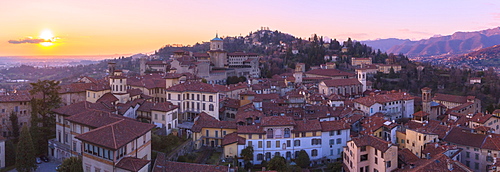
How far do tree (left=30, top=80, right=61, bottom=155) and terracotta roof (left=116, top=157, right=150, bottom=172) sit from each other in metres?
12.9

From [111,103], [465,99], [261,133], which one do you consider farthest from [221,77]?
[465,99]

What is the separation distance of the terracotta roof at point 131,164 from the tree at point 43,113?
12.9 metres

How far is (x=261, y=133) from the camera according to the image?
2930 cm

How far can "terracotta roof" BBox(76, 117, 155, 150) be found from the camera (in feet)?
60.4

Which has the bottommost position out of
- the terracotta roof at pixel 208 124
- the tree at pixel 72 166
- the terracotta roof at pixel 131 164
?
the tree at pixel 72 166

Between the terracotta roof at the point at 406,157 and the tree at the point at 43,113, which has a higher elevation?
the tree at the point at 43,113

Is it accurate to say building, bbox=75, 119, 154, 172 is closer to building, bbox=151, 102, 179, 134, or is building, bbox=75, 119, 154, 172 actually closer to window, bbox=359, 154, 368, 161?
building, bbox=151, 102, 179, 134

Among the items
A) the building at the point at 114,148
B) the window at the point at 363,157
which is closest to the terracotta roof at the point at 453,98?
the window at the point at 363,157

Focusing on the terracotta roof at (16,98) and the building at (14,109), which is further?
the terracotta roof at (16,98)

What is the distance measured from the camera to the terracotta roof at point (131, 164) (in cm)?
1820

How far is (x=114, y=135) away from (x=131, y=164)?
184cm

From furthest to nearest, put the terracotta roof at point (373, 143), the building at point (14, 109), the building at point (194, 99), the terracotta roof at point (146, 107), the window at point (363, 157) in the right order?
the building at point (194, 99), the terracotta roof at point (146, 107), the building at point (14, 109), the window at point (363, 157), the terracotta roof at point (373, 143)

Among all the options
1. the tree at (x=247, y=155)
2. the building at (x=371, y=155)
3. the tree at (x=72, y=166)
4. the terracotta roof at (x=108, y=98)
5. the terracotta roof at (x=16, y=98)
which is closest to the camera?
the tree at (x=72, y=166)

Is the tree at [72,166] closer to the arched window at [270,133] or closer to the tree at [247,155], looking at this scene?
the tree at [247,155]
